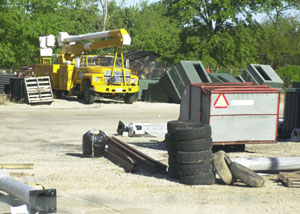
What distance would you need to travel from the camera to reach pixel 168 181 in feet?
32.7

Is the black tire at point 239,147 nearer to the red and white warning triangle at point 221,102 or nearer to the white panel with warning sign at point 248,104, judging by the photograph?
the white panel with warning sign at point 248,104

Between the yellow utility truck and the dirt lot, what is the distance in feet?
31.9

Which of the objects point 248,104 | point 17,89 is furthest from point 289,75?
point 248,104

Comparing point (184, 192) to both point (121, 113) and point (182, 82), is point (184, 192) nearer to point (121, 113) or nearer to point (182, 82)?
point (121, 113)

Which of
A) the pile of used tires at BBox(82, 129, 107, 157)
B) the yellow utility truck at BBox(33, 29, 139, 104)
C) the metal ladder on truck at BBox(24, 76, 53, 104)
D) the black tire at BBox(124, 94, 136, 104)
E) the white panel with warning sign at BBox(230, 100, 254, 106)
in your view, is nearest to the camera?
the pile of used tires at BBox(82, 129, 107, 157)

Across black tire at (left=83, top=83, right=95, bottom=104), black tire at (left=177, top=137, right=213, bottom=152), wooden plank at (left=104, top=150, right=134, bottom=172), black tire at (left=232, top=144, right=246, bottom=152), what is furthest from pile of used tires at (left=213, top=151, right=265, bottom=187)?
black tire at (left=83, top=83, right=95, bottom=104)

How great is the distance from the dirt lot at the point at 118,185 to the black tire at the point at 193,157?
0.41m

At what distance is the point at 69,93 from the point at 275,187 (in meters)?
20.7

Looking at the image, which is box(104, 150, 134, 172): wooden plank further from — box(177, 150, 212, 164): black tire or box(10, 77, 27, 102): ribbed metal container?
box(10, 77, 27, 102): ribbed metal container

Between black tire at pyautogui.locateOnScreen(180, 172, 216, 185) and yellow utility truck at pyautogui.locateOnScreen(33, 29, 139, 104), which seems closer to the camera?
black tire at pyautogui.locateOnScreen(180, 172, 216, 185)

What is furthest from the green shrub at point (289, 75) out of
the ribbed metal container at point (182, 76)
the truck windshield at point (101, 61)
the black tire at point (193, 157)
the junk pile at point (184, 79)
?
the black tire at point (193, 157)

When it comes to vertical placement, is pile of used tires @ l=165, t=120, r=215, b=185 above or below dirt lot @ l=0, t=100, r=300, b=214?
above

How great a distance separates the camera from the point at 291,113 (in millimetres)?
16328

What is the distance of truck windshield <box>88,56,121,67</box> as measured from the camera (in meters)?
28.0
